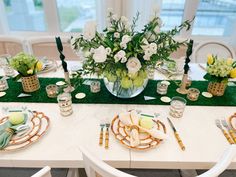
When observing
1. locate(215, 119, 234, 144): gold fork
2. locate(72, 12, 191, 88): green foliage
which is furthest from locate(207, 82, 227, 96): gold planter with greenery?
locate(72, 12, 191, 88): green foliage

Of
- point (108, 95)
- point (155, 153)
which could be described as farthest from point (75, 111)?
point (155, 153)

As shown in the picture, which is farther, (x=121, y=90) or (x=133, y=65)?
(x=121, y=90)

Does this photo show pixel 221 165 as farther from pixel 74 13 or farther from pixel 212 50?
pixel 74 13

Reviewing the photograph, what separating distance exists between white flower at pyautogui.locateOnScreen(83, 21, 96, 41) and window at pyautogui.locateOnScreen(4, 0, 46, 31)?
1.87 meters

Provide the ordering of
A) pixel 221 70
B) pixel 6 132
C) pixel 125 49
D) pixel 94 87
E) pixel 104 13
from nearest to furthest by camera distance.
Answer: pixel 6 132 → pixel 125 49 → pixel 221 70 → pixel 94 87 → pixel 104 13

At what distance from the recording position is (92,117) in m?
1.00

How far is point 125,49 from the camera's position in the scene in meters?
0.93

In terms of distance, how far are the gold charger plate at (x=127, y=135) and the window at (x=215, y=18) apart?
6.75 feet

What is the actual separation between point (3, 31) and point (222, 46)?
102 inches

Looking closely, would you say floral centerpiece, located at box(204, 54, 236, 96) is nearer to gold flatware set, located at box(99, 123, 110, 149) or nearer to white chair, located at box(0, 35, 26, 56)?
gold flatware set, located at box(99, 123, 110, 149)

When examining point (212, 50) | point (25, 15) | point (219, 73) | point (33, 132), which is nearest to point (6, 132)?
point (33, 132)

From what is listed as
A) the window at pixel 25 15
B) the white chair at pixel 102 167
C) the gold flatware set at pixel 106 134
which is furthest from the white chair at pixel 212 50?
the window at pixel 25 15

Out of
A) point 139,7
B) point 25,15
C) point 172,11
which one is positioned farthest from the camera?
point 25,15

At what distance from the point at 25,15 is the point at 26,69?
1.82 metres
